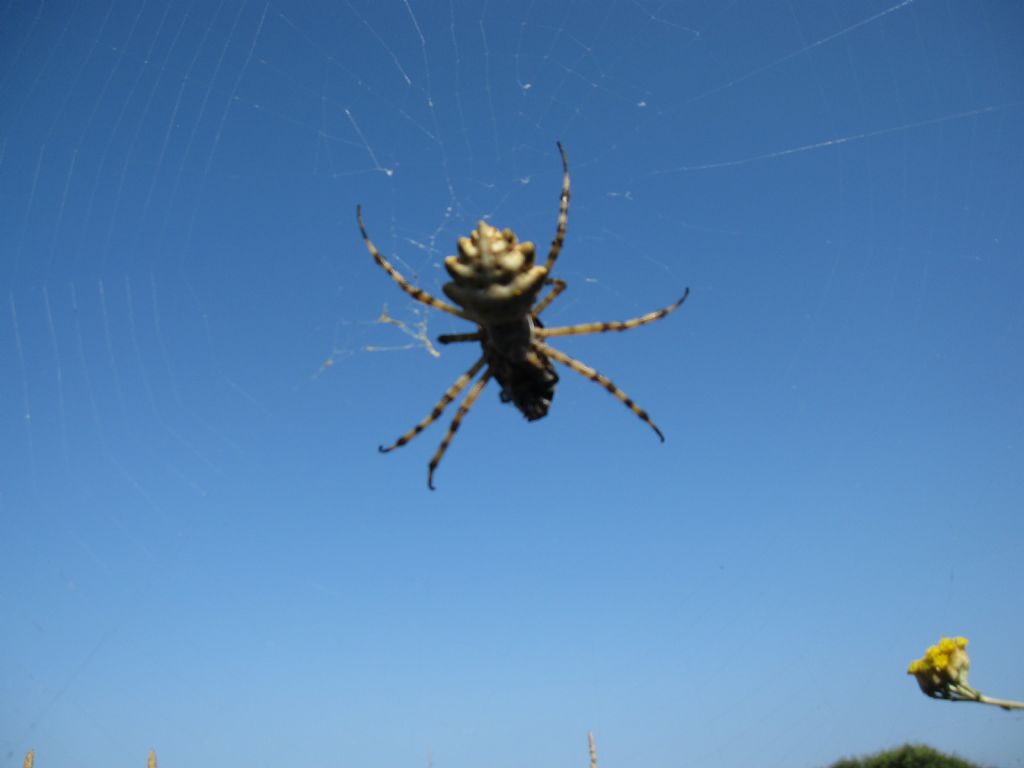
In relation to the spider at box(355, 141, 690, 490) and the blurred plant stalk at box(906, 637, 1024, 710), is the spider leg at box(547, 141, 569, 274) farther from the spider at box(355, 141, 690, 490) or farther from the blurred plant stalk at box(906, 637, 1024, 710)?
the blurred plant stalk at box(906, 637, 1024, 710)

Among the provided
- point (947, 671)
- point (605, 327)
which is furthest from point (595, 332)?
point (947, 671)

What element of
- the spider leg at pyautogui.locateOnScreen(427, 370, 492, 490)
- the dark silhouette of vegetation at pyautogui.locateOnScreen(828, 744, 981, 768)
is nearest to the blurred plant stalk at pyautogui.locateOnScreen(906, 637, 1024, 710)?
the spider leg at pyautogui.locateOnScreen(427, 370, 492, 490)

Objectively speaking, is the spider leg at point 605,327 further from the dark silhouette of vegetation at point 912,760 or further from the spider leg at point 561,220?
the dark silhouette of vegetation at point 912,760

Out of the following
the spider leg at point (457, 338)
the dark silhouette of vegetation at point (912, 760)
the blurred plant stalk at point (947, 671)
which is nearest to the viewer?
the blurred plant stalk at point (947, 671)

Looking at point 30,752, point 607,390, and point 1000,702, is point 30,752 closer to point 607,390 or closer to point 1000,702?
point 607,390

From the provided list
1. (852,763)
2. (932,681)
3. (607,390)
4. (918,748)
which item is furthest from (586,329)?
(852,763)

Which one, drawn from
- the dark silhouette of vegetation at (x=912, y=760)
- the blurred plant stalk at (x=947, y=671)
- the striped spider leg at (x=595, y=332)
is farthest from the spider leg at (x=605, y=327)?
the dark silhouette of vegetation at (x=912, y=760)

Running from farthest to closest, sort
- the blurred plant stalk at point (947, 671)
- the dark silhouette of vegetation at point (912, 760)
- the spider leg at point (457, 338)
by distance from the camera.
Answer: the dark silhouette of vegetation at point (912, 760), the spider leg at point (457, 338), the blurred plant stalk at point (947, 671)
